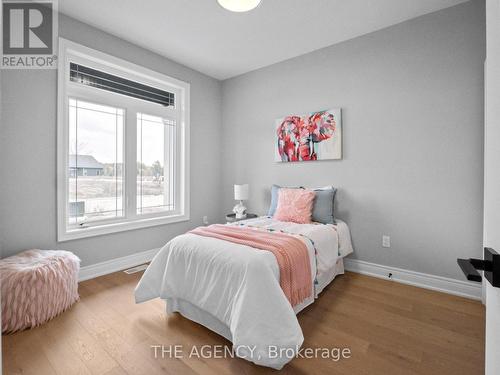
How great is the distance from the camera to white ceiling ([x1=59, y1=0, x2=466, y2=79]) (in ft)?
8.39

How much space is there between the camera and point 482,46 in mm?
2420

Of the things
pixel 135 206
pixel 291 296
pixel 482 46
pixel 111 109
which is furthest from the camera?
pixel 135 206

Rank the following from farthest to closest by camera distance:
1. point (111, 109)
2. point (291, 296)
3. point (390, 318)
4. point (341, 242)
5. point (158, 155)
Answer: point (158, 155) → point (111, 109) → point (341, 242) → point (390, 318) → point (291, 296)

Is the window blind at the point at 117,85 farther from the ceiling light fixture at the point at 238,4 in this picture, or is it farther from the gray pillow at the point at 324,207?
the gray pillow at the point at 324,207

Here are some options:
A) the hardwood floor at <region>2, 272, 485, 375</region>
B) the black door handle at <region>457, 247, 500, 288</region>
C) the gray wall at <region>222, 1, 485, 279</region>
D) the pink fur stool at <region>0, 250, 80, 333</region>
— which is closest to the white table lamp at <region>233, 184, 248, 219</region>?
the gray wall at <region>222, 1, 485, 279</region>

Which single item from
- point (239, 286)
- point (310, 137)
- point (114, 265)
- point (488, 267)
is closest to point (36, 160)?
point (114, 265)

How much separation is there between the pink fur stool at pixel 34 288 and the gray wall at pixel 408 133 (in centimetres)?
269

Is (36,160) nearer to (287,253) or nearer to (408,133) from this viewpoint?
(287,253)

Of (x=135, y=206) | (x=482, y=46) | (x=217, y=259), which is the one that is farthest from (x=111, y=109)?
(x=482, y=46)

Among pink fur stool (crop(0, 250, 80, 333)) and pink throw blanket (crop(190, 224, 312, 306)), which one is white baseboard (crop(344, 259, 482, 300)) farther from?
pink fur stool (crop(0, 250, 80, 333))

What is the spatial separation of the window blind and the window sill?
1.62m

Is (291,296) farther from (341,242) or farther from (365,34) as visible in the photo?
(365,34)

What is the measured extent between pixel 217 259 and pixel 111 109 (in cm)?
244

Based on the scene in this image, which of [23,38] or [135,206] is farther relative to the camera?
[135,206]
